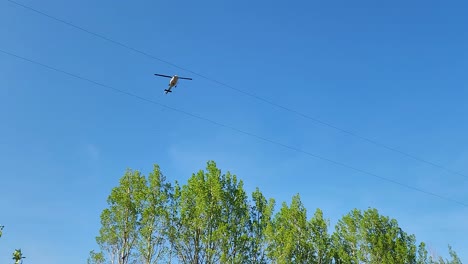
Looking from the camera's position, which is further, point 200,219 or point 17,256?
point 200,219

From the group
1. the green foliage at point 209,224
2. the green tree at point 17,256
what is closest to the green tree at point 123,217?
the green foliage at point 209,224

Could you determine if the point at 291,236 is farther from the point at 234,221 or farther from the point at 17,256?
the point at 17,256

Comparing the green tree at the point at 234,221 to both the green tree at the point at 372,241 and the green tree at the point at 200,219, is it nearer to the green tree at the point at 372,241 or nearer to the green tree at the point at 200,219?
the green tree at the point at 200,219

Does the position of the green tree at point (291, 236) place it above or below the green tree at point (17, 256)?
above

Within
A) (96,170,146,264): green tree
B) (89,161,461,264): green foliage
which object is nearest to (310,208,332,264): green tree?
(89,161,461,264): green foliage

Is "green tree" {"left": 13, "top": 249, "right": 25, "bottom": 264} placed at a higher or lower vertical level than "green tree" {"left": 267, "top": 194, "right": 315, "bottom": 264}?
lower

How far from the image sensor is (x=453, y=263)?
124 feet

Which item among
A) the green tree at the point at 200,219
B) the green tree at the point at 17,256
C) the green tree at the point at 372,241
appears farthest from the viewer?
the green tree at the point at 372,241

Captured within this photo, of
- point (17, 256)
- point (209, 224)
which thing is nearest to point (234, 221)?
point (209, 224)

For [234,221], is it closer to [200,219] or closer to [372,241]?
[200,219]

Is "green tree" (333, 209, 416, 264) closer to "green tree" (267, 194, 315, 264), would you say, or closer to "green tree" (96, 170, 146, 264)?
"green tree" (267, 194, 315, 264)

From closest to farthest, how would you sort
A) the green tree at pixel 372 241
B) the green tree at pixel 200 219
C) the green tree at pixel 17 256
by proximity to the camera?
1. the green tree at pixel 17 256
2. the green tree at pixel 200 219
3. the green tree at pixel 372 241

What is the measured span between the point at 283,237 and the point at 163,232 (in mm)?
7179

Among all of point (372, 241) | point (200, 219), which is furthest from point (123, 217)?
point (372, 241)
